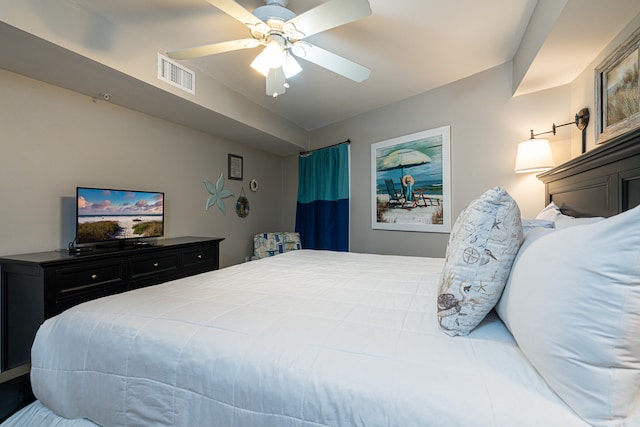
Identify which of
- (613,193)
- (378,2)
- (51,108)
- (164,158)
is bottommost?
(613,193)

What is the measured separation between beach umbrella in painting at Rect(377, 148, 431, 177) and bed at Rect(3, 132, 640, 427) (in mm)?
1670

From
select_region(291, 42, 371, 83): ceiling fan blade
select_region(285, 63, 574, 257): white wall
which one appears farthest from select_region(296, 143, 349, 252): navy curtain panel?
select_region(291, 42, 371, 83): ceiling fan blade

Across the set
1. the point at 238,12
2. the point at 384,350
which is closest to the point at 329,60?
the point at 238,12

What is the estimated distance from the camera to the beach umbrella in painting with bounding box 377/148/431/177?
2.94 meters

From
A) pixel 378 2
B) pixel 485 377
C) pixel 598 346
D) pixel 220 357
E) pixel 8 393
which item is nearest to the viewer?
pixel 598 346

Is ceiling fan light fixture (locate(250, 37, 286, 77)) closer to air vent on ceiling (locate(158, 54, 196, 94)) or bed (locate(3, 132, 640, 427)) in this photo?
air vent on ceiling (locate(158, 54, 196, 94))

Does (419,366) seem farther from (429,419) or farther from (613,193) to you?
(613,193)

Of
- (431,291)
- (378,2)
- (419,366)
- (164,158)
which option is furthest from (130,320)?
(164,158)

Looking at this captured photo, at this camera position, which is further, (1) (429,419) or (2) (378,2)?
(2) (378,2)

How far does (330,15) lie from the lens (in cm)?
148

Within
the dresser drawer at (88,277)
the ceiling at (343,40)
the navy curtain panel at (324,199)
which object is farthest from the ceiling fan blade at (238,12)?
the navy curtain panel at (324,199)

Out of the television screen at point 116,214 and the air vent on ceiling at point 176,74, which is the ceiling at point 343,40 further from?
the television screen at point 116,214

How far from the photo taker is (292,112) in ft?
11.6

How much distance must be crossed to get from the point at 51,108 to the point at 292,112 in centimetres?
225
